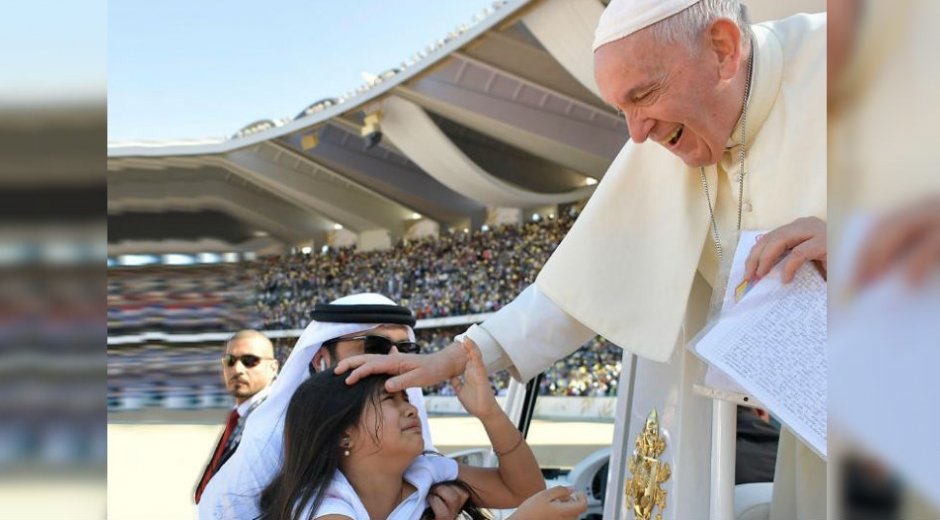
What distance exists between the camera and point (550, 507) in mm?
2203

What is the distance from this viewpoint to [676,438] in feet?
8.00

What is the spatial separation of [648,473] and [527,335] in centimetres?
48

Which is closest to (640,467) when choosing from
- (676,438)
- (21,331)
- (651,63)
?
(676,438)

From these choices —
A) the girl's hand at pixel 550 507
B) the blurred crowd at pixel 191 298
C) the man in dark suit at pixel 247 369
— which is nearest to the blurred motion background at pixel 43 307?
the blurred crowd at pixel 191 298

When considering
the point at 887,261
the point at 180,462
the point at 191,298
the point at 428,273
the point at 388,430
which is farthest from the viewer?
the point at 428,273

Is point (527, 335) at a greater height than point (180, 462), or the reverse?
point (527, 335)

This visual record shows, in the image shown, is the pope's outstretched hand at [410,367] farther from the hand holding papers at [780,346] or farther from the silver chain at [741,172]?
the hand holding papers at [780,346]

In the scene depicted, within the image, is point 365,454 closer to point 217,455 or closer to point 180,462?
point 217,455

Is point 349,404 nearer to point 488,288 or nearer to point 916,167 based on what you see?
point 916,167

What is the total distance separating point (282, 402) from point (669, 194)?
146 centimetres

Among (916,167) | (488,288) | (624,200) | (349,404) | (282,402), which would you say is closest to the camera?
(916,167)

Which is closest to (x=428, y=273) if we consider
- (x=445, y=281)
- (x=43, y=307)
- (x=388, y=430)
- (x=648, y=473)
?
(x=445, y=281)

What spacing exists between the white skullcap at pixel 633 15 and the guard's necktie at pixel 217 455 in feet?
8.55

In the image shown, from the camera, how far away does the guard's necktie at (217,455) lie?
13.9 ft
